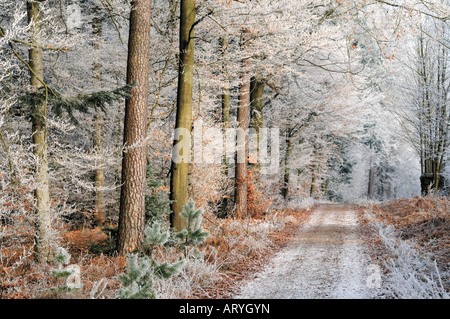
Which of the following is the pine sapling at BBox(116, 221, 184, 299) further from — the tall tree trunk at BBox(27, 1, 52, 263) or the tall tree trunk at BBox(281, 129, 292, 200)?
the tall tree trunk at BBox(281, 129, 292, 200)

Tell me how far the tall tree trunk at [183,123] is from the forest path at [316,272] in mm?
2430

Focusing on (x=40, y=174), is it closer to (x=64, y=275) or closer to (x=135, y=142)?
(x=135, y=142)

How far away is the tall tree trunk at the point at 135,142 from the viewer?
6363 millimetres

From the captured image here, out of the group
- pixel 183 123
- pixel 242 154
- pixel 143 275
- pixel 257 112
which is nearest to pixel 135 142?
pixel 183 123

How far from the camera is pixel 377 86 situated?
22375mm

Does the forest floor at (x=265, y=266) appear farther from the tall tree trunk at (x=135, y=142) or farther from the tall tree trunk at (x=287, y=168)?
the tall tree trunk at (x=287, y=168)

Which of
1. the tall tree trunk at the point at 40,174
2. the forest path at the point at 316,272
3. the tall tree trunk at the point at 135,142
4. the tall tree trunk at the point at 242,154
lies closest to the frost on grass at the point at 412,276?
the forest path at the point at 316,272

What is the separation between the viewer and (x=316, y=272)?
5.70m

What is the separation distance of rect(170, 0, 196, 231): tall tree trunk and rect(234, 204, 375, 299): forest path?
243cm

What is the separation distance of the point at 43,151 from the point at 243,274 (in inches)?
187
